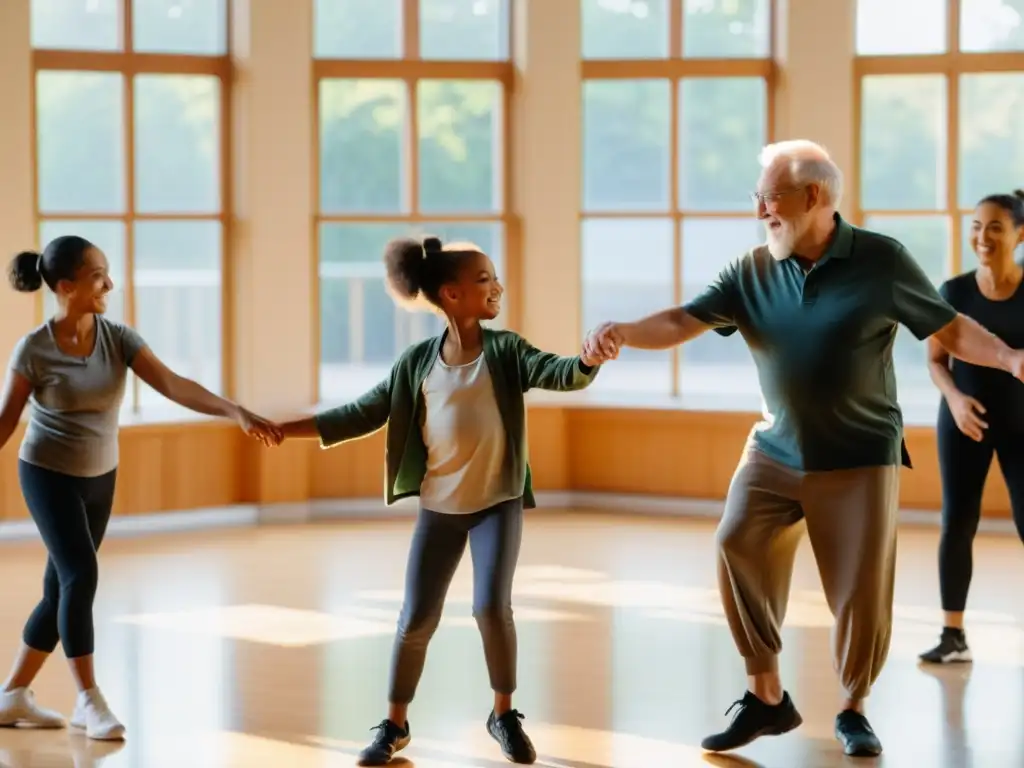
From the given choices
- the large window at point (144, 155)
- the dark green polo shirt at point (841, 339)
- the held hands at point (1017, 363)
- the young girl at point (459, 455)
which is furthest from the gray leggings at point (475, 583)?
the large window at point (144, 155)

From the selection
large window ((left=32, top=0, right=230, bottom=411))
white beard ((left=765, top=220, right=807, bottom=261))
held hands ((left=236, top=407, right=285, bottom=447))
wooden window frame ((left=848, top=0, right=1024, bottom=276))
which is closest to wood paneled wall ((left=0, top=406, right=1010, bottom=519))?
large window ((left=32, top=0, right=230, bottom=411))

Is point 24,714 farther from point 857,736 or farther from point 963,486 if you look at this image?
point 963,486

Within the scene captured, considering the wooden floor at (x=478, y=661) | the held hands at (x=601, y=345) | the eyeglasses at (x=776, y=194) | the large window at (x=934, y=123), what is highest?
the large window at (x=934, y=123)

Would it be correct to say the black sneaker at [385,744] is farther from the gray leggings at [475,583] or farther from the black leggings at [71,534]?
the black leggings at [71,534]

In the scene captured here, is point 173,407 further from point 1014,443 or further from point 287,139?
point 1014,443

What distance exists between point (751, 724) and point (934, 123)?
4.96m

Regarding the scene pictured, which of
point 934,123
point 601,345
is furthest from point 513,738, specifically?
point 934,123

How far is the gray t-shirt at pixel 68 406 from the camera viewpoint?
437 cm

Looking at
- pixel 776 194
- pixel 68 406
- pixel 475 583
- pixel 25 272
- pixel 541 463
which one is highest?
pixel 776 194

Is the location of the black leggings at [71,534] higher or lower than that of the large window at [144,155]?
lower

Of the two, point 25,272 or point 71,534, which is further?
point 25,272

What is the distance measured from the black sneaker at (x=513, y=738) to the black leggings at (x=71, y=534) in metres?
1.14

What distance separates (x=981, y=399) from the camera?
518 cm

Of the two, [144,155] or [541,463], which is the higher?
[144,155]
